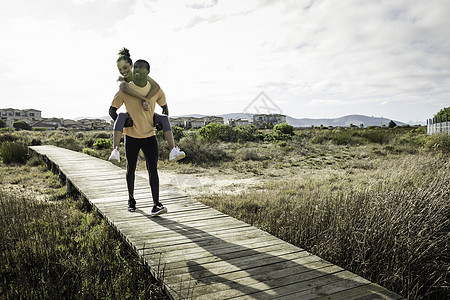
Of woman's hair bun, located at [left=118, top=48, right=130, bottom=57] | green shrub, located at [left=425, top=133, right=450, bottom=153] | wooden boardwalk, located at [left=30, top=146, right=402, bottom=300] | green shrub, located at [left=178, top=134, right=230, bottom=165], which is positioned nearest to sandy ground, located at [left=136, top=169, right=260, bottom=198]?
green shrub, located at [left=178, top=134, right=230, bottom=165]

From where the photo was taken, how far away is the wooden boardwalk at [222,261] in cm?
207

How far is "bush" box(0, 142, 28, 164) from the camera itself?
1220cm

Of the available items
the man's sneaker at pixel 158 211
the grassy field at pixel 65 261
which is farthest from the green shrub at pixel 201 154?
the man's sneaker at pixel 158 211

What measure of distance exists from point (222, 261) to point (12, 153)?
1362cm

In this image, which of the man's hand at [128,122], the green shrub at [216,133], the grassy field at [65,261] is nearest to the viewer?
the grassy field at [65,261]

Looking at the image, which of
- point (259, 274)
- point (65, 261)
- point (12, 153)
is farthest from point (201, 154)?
point (259, 274)

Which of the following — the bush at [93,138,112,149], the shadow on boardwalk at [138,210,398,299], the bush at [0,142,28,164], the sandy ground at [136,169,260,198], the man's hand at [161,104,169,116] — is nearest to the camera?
the shadow on boardwalk at [138,210,398,299]

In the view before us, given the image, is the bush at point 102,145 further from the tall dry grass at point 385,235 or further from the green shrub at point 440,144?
the green shrub at point 440,144

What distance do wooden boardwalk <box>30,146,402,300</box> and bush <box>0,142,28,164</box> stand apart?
35.8 ft

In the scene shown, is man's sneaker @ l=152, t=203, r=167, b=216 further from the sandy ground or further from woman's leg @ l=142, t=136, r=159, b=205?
the sandy ground

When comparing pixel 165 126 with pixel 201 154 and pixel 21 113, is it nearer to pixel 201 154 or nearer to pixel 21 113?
pixel 201 154

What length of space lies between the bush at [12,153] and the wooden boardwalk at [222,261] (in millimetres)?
10914

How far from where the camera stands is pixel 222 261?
2.56 m

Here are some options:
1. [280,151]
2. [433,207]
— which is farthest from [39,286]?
[280,151]
